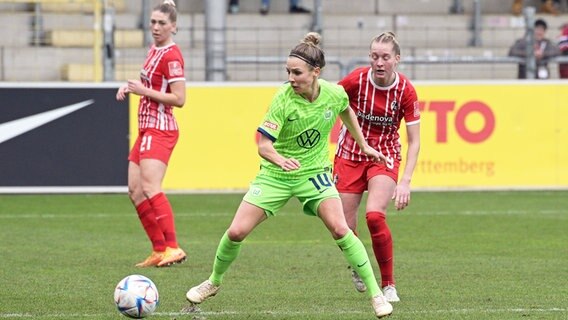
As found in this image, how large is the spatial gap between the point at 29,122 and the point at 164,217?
6815mm

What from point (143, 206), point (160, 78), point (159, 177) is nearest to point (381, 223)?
point (159, 177)

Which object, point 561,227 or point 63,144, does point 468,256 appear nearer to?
point 561,227

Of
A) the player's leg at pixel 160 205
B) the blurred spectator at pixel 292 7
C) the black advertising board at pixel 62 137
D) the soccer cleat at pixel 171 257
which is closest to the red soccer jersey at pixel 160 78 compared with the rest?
the player's leg at pixel 160 205

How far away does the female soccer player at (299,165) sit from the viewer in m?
7.91

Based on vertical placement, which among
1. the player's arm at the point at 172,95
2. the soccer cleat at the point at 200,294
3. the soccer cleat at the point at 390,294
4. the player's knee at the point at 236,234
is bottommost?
the soccer cleat at the point at 390,294

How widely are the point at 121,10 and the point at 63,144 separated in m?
7.32

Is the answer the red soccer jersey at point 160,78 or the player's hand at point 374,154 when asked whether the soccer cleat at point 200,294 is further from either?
the red soccer jersey at point 160,78

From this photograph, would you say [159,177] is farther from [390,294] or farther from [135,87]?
[390,294]

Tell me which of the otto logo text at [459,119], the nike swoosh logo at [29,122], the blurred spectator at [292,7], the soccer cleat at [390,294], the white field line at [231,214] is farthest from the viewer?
the blurred spectator at [292,7]

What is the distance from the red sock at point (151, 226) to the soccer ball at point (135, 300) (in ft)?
11.1

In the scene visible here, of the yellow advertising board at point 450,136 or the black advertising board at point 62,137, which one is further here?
the yellow advertising board at point 450,136

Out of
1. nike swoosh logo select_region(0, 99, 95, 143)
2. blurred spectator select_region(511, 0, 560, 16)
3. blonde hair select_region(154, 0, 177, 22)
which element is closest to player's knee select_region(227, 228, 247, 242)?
blonde hair select_region(154, 0, 177, 22)

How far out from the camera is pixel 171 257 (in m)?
10.9

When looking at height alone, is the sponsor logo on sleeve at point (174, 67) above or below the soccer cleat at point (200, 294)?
above
